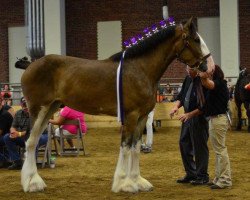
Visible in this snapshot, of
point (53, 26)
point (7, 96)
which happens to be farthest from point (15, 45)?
point (7, 96)

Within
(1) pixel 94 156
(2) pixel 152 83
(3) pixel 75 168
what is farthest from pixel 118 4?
(2) pixel 152 83

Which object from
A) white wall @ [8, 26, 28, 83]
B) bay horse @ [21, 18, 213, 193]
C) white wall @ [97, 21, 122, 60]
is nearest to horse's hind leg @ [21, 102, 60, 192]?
bay horse @ [21, 18, 213, 193]

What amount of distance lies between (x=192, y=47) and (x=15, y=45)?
22.1 m

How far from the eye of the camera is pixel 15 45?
94.2ft

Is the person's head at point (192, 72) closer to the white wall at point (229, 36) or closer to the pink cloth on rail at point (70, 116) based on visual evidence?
the pink cloth on rail at point (70, 116)

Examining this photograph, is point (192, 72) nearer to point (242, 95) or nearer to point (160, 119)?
point (242, 95)

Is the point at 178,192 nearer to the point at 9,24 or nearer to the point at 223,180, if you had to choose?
the point at 223,180

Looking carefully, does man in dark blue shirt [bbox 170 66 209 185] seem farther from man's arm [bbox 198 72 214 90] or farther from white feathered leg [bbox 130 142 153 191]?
white feathered leg [bbox 130 142 153 191]

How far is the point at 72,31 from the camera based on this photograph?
28562mm

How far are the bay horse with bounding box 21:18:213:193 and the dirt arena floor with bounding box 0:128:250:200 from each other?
31cm

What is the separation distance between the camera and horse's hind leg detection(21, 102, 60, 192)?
7852 mm

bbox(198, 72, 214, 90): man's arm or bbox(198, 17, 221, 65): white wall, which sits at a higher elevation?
bbox(198, 17, 221, 65): white wall

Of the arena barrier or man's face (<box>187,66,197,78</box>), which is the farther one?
the arena barrier

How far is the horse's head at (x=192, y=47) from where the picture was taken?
766 cm
